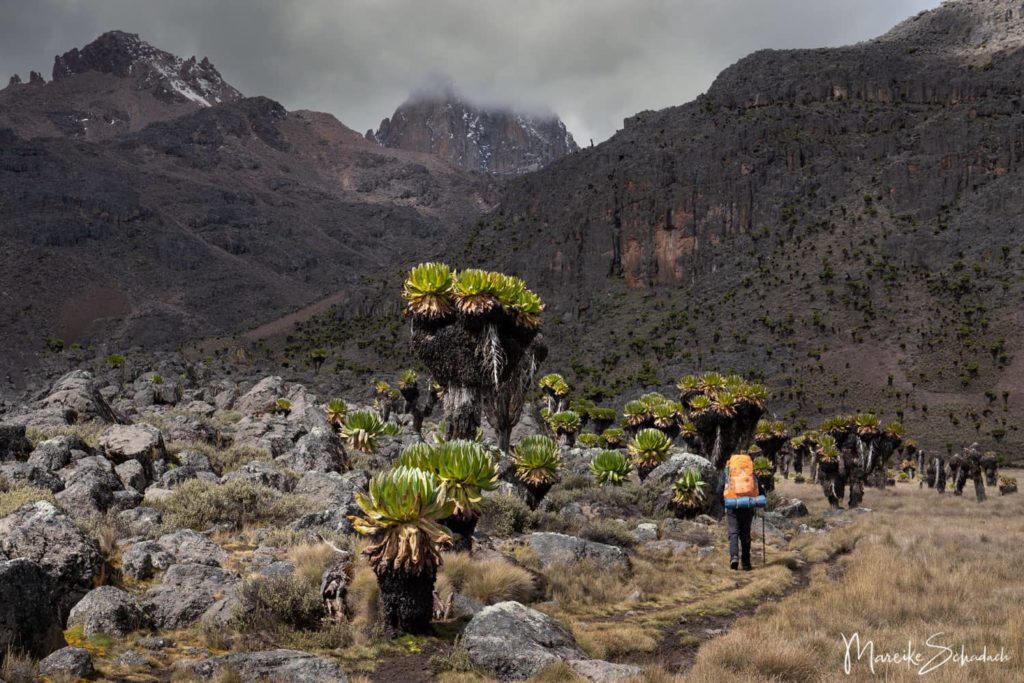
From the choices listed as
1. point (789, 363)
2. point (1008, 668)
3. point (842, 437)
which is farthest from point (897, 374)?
point (1008, 668)

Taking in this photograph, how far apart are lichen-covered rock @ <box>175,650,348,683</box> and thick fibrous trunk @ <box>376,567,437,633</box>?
3.25ft

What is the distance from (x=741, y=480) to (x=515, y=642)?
6949 mm

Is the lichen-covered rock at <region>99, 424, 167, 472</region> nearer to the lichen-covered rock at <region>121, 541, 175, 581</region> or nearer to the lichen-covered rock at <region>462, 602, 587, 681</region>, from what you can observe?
the lichen-covered rock at <region>121, 541, 175, 581</region>

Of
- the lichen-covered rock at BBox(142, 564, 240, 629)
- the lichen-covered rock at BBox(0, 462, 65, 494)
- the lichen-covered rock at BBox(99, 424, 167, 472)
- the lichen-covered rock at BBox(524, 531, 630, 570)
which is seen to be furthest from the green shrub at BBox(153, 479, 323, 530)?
the lichen-covered rock at BBox(524, 531, 630, 570)

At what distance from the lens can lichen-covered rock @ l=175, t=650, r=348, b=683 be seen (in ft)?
20.1

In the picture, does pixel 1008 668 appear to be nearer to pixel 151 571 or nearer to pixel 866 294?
pixel 151 571

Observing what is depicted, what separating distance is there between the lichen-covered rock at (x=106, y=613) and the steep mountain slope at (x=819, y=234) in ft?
263

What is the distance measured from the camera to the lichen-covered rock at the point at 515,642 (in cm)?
653

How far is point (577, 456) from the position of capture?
2938 centimetres

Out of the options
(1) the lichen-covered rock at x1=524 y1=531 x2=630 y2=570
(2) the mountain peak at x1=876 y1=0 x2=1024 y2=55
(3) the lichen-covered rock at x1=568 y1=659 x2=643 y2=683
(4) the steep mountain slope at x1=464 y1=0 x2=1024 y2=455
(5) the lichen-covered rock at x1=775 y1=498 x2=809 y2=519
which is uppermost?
(2) the mountain peak at x1=876 y1=0 x2=1024 y2=55

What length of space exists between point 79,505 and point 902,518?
23.9 m

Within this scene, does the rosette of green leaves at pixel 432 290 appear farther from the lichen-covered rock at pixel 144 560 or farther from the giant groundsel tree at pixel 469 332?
the lichen-covered rock at pixel 144 560

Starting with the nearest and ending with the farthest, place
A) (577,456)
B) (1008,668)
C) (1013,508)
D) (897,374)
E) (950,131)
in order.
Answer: (1008,668) → (1013,508) → (577,456) → (897,374) → (950,131)

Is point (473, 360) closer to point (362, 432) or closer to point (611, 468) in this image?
point (611, 468)
